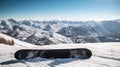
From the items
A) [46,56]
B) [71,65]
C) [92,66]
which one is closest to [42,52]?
[46,56]

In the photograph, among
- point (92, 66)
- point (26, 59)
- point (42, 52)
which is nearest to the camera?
point (92, 66)

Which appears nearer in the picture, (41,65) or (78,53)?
(41,65)

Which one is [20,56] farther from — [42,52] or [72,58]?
[72,58]

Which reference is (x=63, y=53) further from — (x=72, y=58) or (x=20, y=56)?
(x=20, y=56)

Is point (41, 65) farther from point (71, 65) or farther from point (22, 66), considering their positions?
point (71, 65)

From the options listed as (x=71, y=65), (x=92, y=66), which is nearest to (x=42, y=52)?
(x=71, y=65)

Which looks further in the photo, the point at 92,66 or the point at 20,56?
the point at 20,56

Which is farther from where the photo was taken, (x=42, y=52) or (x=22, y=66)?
(x=42, y=52)

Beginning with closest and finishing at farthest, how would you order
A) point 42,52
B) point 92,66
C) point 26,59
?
point 92,66 → point 26,59 → point 42,52

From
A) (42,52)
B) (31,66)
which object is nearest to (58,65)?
(31,66)
